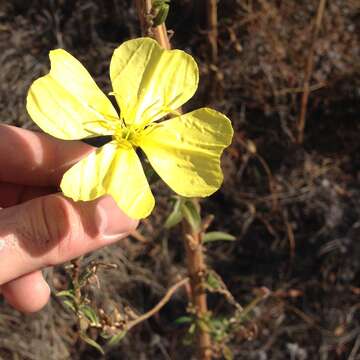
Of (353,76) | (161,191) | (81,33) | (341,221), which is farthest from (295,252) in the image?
(81,33)

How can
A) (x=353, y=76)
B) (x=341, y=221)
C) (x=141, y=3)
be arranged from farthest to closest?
1. (x=353, y=76)
2. (x=341, y=221)
3. (x=141, y=3)

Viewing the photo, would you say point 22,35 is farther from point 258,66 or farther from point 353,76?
point 353,76

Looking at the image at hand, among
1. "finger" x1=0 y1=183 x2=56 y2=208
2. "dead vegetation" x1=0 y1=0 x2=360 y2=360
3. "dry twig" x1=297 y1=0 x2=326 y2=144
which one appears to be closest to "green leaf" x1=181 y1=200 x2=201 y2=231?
"finger" x1=0 y1=183 x2=56 y2=208

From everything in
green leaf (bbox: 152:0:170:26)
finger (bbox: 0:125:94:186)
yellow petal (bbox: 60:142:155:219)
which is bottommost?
finger (bbox: 0:125:94:186)

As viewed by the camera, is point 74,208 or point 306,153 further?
point 306,153

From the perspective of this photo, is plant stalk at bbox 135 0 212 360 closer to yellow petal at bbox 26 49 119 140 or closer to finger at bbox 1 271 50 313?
yellow petal at bbox 26 49 119 140

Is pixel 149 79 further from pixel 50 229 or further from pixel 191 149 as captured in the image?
pixel 50 229
